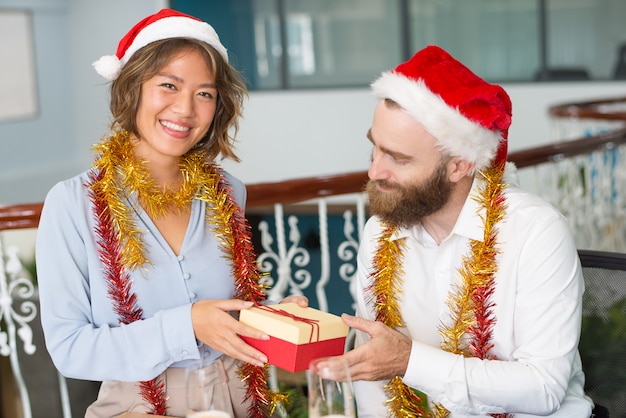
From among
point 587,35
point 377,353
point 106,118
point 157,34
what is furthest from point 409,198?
point 106,118

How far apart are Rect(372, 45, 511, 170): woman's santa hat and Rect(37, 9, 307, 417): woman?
47 cm

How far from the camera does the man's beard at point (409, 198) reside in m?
1.86

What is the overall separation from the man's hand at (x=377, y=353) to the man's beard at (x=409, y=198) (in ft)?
1.02

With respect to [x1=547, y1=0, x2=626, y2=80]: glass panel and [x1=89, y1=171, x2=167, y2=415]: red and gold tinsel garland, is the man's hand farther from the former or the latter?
[x1=547, y1=0, x2=626, y2=80]: glass panel

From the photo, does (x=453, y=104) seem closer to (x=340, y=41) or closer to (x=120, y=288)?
(x=120, y=288)

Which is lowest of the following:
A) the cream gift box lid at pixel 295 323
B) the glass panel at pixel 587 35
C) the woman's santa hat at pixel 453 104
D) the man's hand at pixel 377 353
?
the man's hand at pixel 377 353

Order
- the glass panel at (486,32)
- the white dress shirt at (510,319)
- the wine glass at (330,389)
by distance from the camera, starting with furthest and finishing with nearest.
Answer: the glass panel at (486,32) → the white dress shirt at (510,319) → the wine glass at (330,389)

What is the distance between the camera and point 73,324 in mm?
1785

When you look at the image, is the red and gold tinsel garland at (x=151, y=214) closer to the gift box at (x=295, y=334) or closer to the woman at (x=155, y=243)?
the woman at (x=155, y=243)

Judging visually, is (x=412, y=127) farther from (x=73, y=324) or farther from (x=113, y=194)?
(x=73, y=324)

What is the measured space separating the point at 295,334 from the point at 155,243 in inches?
21.7

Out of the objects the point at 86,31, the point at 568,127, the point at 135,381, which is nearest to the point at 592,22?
the point at 568,127

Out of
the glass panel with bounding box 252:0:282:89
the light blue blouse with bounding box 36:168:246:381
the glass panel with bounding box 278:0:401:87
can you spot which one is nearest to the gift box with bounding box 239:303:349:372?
the light blue blouse with bounding box 36:168:246:381

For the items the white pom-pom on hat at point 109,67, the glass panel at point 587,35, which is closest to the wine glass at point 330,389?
the white pom-pom on hat at point 109,67
